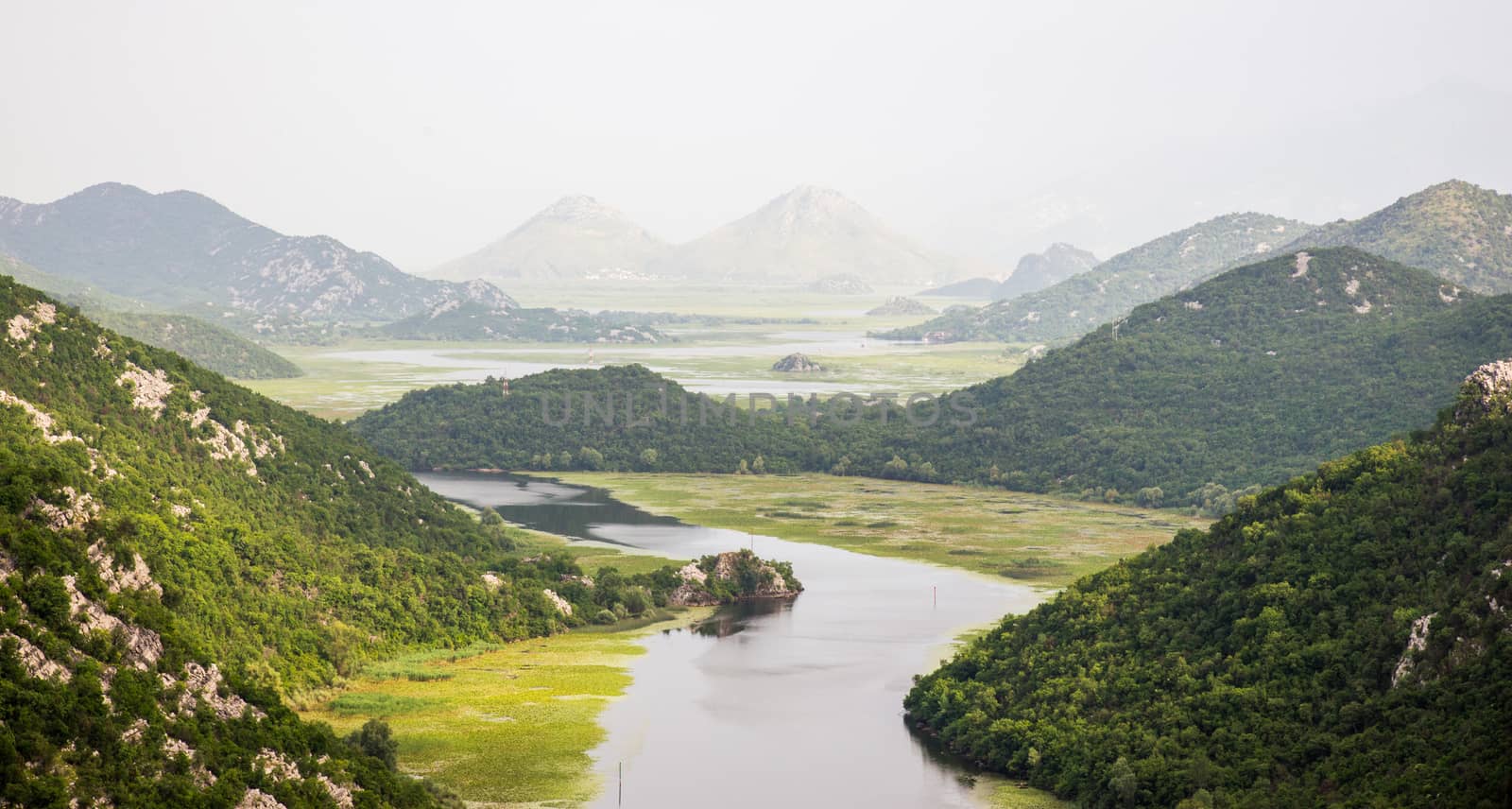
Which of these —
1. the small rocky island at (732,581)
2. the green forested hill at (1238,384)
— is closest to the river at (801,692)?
the small rocky island at (732,581)

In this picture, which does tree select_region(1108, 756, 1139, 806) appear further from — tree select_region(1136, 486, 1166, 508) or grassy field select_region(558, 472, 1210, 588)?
tree select_region(1136, 486, 1166, 508)

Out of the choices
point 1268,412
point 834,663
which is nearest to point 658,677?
point 834,663

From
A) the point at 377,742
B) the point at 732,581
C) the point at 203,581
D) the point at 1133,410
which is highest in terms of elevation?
the point at 1133,410

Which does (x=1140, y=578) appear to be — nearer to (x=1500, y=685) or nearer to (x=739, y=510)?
(x=1500, y=685)

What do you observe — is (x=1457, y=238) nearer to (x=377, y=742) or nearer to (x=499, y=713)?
(x=499, y=713)

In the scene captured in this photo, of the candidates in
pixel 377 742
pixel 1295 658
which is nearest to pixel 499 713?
pixel 377 742

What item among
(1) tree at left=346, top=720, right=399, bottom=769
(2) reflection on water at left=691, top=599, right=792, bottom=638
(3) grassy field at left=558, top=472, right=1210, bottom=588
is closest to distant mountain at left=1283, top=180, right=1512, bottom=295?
(3) grassy field at left=558, top=472, right=1210, bottom=588

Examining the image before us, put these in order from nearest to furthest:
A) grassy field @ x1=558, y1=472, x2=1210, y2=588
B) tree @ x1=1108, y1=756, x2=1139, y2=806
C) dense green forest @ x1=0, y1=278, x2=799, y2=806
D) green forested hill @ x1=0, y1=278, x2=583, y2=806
→ green forested hill @ x1=0, y1=278, x2=583, y2=806, dense green forest @ x1=0, y1=278, x2=799, y2=806, tree @ x1=1108, y1=756, x2=1139, y2=806, grassy field @ x1=558, y1=472, x2=1210, y2=588
